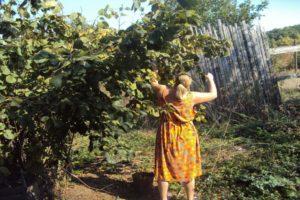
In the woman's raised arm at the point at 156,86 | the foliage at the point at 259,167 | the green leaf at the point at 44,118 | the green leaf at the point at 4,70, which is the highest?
the green leaf at the point at 4,70

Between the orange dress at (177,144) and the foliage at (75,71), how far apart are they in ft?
0.80

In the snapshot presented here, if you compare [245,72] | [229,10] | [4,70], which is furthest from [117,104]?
[229,10]

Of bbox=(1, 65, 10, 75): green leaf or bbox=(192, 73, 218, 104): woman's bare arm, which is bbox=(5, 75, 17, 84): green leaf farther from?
bbox=(192, 73, 218, 104): woman's bare arm

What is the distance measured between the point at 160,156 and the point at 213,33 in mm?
5408

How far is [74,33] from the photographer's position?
454 centimetres

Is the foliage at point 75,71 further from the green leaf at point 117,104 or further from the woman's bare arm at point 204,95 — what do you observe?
the woman's bare arm at point 204,95

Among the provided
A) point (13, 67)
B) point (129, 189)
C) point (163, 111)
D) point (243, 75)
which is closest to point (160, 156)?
point (163, 111)

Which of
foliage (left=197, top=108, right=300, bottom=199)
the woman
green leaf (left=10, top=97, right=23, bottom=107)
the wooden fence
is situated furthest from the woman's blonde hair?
the wooden fence

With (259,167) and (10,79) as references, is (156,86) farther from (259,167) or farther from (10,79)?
(259,167)

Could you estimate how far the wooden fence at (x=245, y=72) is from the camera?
31.2 feet

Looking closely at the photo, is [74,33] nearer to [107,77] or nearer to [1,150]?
[107,77]

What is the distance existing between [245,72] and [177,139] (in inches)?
205

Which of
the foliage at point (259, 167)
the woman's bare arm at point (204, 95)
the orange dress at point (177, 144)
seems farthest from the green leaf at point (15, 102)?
the foliage at point (259, 167)

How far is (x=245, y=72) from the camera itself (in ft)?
31.7
